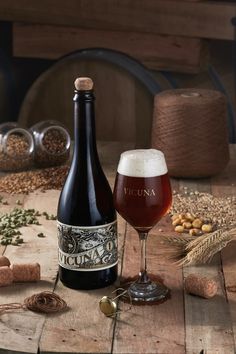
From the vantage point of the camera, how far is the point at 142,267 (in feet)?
5.05

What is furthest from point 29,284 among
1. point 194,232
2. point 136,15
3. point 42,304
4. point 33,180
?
point 136,15

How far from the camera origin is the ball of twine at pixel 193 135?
242 cm

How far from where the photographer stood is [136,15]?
3.39 m

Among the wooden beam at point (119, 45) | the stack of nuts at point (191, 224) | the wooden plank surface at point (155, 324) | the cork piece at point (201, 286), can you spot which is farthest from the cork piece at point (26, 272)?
the wooden beam at point (119, 45)

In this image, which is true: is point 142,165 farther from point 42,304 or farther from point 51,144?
point 51,144

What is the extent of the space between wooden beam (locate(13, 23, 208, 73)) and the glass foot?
188 centimetres

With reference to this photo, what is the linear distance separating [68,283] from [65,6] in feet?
6.78

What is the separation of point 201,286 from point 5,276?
36 cm

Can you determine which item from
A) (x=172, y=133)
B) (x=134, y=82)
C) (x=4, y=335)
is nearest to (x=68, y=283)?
(x=4, y=335)

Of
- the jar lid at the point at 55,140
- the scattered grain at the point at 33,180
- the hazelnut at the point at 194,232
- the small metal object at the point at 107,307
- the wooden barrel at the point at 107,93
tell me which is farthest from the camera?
the wooden barrel at the point at 107,93

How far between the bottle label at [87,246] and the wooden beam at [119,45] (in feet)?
6.21

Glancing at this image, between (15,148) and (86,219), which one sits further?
(15,148)

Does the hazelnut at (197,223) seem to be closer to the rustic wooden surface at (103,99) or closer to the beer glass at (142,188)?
the beer glass at (142,188)

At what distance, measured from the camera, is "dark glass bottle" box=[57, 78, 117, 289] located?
1.51 meters
